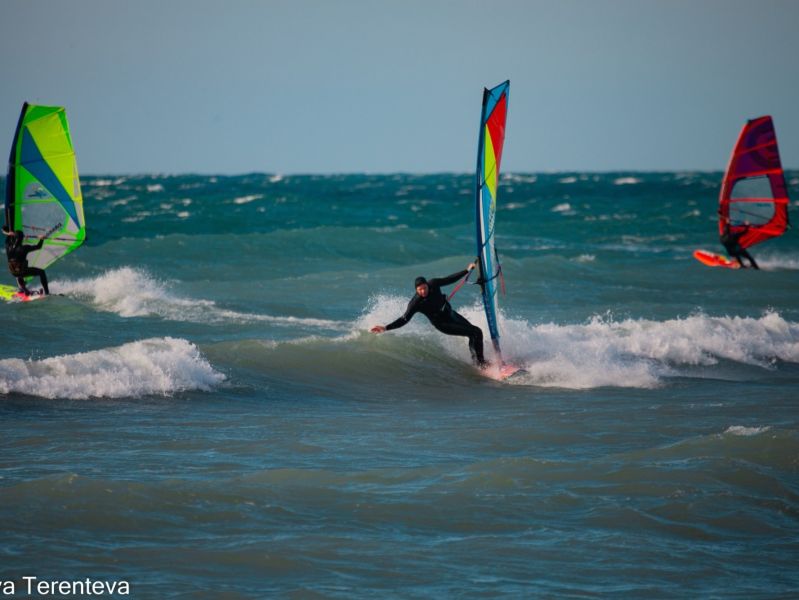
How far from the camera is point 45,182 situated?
15.3 m

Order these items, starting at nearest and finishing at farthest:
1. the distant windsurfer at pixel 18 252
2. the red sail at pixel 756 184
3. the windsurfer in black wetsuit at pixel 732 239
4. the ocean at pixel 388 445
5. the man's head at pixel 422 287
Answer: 1. the ocean at pixel 388 445
2. the man's head at pixel 422 287
3. the distant windsurfer at pixel 18 252
4. the red sail at pixel 756 184
5. the windsurfer in black wetsuit at pixel 732 239

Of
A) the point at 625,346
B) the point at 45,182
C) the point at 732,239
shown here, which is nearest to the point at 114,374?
the point at 45,182

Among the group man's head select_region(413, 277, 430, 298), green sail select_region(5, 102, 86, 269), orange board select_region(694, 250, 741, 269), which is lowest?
orange board select_region(694, 250, 741, 269)

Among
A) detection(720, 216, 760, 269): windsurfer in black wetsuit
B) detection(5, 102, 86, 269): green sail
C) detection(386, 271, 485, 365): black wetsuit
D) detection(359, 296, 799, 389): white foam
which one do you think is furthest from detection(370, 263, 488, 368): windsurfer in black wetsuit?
detection(720, 216, 760, 269): windsurfer in black wetsuit

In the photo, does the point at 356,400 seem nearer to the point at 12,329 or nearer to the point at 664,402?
the point at 664,402

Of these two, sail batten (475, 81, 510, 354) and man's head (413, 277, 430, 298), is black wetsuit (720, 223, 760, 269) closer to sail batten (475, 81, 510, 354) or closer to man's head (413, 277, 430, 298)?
sail batten (475, 81, 510, 354)

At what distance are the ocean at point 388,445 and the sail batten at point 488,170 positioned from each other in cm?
132

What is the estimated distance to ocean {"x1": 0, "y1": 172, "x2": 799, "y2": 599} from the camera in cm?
584

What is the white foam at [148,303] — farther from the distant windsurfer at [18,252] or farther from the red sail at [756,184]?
the red sail at [756,184]

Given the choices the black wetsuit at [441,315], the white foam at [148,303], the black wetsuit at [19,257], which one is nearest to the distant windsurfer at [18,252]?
the black wetsuit at [19,257]

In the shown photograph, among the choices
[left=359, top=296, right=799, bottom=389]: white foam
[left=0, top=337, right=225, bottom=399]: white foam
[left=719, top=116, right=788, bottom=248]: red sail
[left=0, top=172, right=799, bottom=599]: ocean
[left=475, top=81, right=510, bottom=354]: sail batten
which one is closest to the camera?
[left=0, top=172, right=799, bottom=599]: ocean

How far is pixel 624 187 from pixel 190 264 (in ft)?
155

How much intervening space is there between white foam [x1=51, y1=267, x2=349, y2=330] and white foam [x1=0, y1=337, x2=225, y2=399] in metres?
4.25

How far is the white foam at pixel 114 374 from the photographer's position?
987cm
